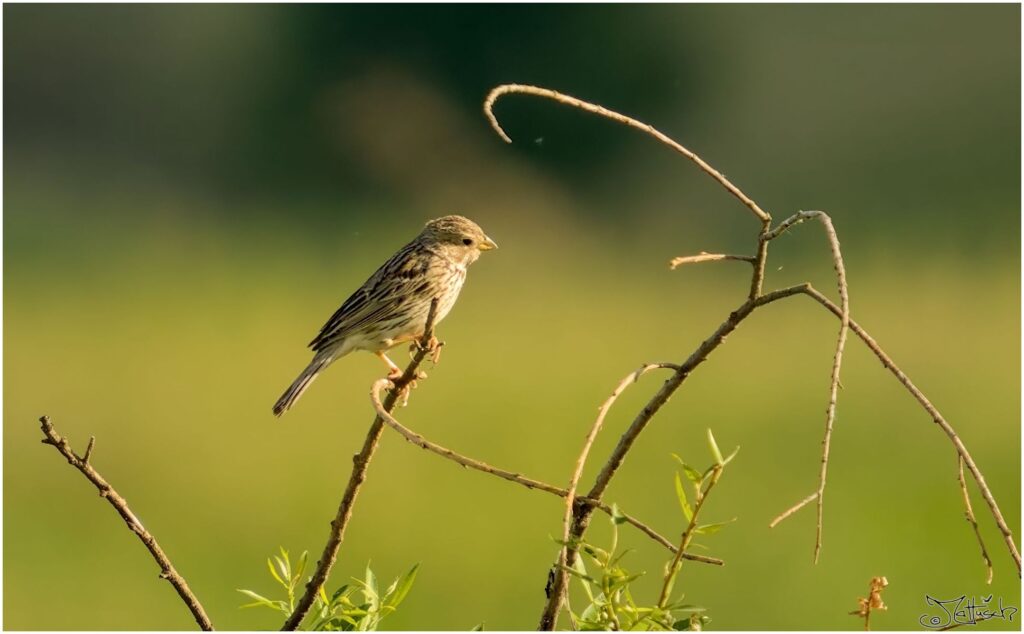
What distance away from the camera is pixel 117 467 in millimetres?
10344

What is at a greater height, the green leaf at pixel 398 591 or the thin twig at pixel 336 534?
the thin twig at pixel 336 534

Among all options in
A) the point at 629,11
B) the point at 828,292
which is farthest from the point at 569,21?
the point at 828,292

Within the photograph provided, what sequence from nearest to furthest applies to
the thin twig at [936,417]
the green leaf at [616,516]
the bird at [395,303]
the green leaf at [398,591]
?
the green leaf at [616,516] < the thin twig at [936,417] < the green leaf at [398,591] < the bird at [395,303]

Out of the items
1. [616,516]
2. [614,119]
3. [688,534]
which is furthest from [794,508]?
[614,119]

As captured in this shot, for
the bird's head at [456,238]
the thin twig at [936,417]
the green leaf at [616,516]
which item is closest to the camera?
the green leaf at [616,516]

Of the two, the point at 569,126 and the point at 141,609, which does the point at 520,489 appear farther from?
the point at 569,126

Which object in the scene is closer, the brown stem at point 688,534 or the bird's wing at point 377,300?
the brown stem at point 688,534

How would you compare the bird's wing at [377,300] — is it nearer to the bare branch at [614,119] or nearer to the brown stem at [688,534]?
the bare branch at [614,119]

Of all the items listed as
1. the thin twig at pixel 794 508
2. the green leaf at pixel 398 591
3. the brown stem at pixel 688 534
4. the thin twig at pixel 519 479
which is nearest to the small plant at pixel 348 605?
the green leaf at pixel 398 591

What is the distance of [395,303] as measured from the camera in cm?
456

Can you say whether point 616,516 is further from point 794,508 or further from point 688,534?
point 794,508

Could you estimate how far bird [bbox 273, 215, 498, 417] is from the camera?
452 cm

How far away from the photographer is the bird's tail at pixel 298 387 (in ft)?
14.5

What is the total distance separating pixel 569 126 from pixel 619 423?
21.0 feet
